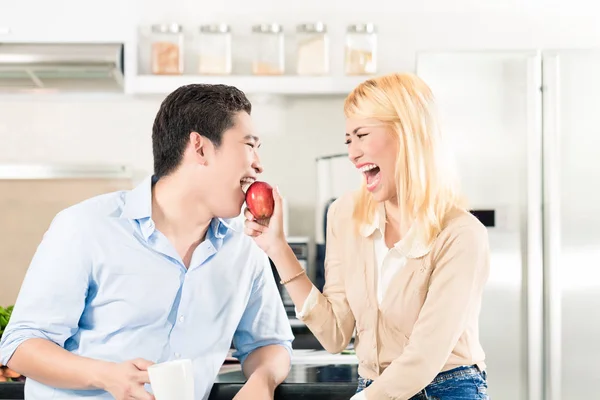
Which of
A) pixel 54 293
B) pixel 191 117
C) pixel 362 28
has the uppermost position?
pixel 362 28

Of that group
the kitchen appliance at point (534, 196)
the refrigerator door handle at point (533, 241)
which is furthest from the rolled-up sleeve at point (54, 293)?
the refrigerator door handle at point (533, 241)

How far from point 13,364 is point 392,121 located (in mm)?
863

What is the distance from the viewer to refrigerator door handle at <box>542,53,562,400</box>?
3221mm

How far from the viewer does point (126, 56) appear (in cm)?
374

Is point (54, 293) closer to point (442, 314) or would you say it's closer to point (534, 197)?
point (442, 314)

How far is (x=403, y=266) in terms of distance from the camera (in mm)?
1680

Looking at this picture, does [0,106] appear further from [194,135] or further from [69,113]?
[194,135]

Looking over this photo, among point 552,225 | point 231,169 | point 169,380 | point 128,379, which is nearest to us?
point 169,380

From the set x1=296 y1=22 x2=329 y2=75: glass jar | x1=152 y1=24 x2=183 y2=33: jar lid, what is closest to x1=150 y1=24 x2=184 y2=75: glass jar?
x1=152 y1=24 x2=183 y2=33: jar lid

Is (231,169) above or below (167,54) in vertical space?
below

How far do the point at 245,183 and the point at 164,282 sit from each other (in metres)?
0.29

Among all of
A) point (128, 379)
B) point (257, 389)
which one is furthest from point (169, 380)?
point (257, 389)

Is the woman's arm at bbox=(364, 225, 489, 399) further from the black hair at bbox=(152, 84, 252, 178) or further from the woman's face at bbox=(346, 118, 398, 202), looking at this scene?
the black hair at bbox=(152, 84, 252, 178)

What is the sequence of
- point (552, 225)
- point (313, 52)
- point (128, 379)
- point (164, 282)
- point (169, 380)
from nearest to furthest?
point (169, 380) < point (128, 379) < point (164, 282) < point (552, 225) < point (313, 52)
